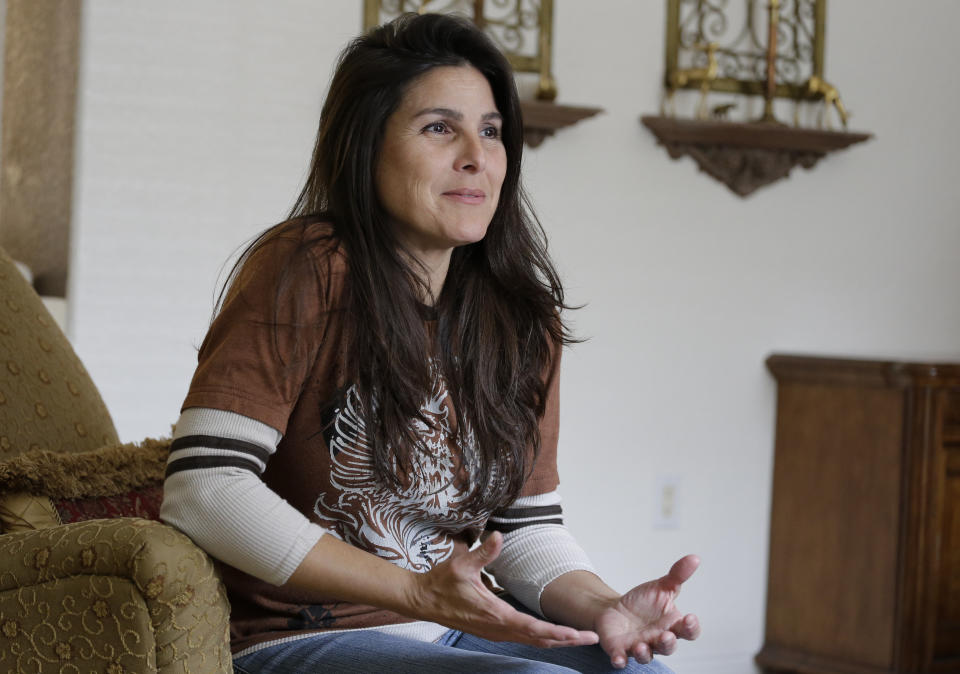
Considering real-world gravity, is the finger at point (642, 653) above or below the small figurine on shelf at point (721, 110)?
below

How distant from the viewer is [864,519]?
291 cm

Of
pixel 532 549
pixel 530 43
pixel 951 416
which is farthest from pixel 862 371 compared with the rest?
pixel 532 549

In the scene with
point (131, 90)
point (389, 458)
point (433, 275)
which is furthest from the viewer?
point (131, 90)

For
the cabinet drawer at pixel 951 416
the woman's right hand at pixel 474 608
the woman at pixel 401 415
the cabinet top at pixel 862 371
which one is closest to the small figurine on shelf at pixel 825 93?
the cabinet top at pixel 862 371

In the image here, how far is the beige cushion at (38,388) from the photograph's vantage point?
4.83ft

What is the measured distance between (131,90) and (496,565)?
1427mm

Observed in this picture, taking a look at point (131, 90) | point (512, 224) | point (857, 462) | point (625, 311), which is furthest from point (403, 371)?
point (857, 462)

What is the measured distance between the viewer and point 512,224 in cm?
151

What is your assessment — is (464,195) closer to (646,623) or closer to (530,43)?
(646,623)

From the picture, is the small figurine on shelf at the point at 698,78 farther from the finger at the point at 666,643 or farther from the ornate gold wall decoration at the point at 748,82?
the finger at the point at 666,643

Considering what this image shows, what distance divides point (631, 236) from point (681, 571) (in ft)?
5.81

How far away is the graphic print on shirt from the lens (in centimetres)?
129

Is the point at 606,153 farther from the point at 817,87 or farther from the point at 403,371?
the point at 403,371

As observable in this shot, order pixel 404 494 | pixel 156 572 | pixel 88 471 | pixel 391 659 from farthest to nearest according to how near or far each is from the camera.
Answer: pixel 88 471
pixel 404 494
pixel 391 659
pixel 156 572
